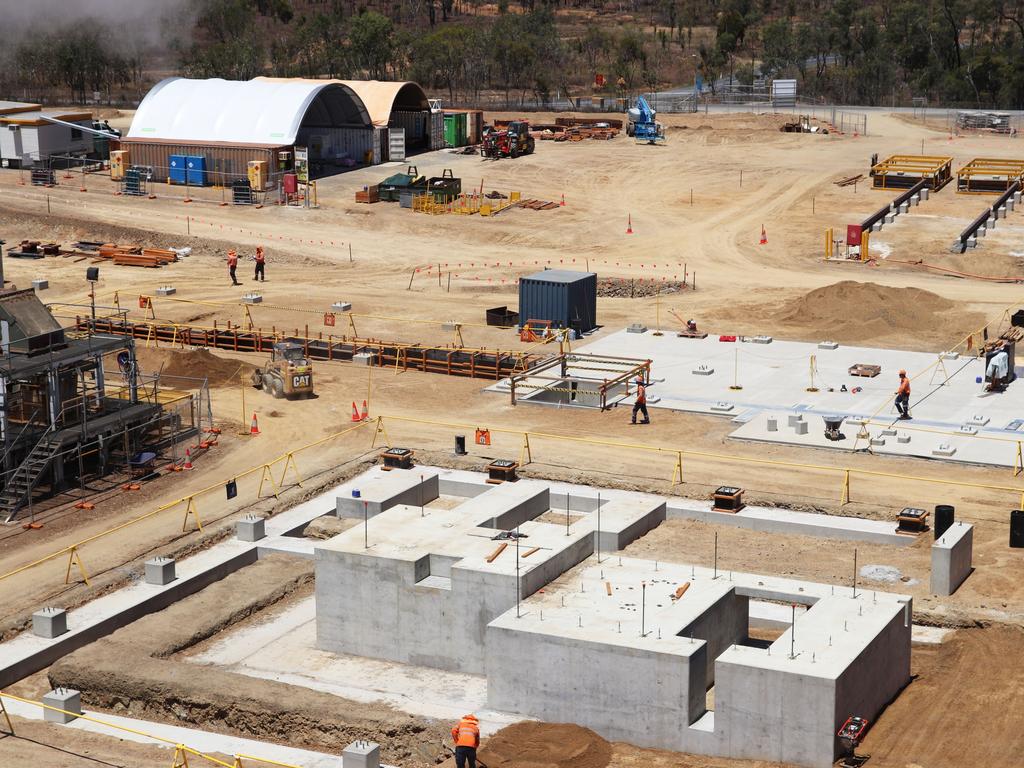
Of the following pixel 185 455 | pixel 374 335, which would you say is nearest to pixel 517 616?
pixel 185 455

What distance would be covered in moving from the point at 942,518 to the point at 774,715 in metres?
9.57

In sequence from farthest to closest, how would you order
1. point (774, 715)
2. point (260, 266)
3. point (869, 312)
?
point (260, 266)
point (869, 312)
point (774, 715)

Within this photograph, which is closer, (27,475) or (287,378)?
(27,475)

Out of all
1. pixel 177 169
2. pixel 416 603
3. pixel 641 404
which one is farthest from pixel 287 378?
pixel 177 169

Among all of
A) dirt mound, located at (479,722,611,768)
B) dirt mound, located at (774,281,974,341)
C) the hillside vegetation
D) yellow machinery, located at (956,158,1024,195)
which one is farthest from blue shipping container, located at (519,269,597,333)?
the hillside vegetation

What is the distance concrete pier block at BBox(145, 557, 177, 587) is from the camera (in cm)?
3136

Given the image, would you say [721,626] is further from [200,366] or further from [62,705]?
[200,366]

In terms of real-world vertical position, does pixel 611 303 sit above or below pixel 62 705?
above

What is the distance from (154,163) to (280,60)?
165ft

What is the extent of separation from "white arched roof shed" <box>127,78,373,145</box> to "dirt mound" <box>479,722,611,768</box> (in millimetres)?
53954

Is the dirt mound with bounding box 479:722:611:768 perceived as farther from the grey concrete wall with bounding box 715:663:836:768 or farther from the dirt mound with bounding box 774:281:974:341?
the dirt mound with bounding box 774:281:974:341

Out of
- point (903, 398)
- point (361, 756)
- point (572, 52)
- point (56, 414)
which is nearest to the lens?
point (361, 756)

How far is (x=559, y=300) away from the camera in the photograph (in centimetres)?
5125

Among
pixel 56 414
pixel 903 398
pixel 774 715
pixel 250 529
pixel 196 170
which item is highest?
pixel 196 170
